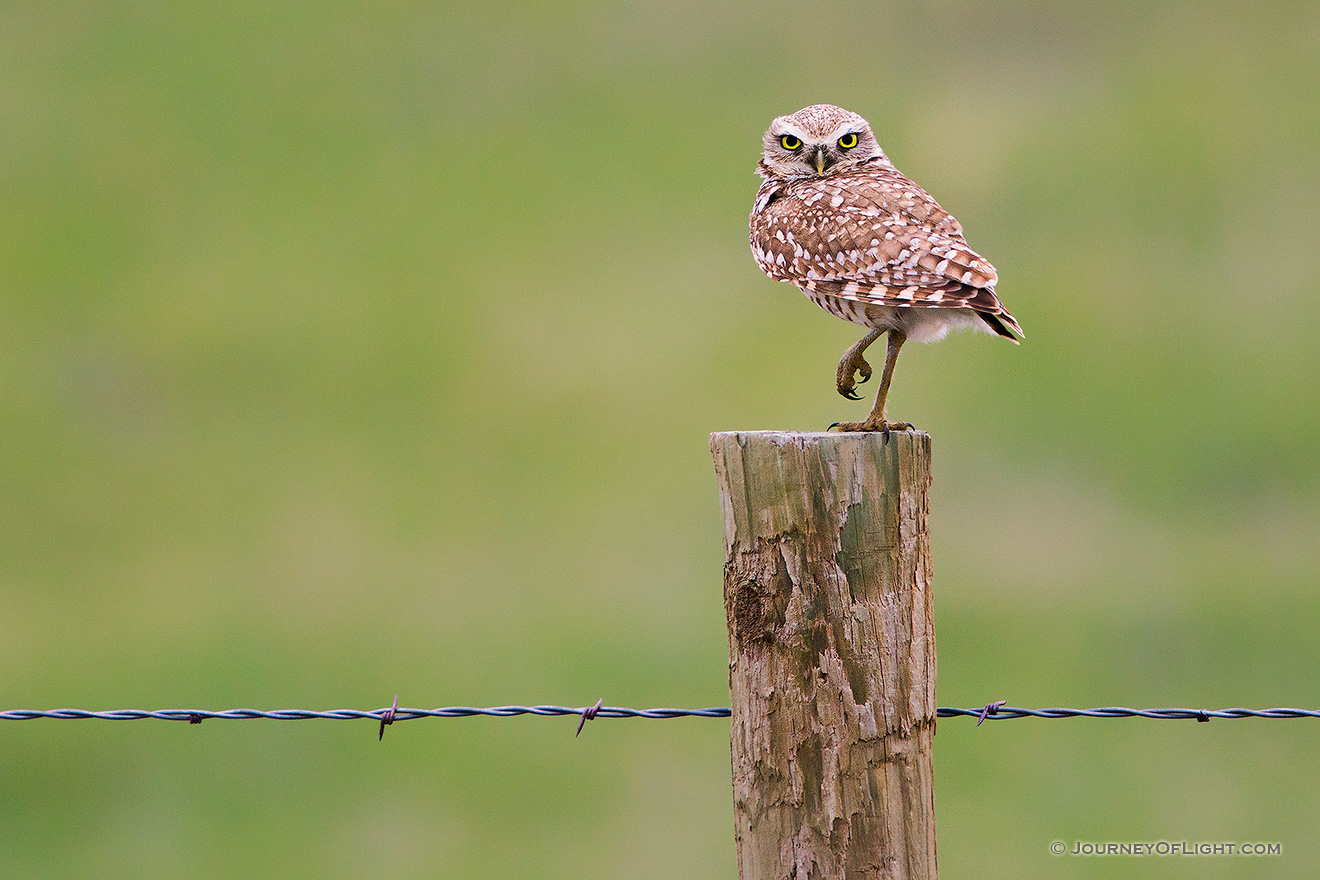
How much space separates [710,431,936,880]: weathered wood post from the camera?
3162 mm

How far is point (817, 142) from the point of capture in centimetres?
533

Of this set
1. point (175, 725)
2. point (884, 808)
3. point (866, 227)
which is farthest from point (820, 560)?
point (175, 725)

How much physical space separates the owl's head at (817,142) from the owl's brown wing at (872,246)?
7.0 inches

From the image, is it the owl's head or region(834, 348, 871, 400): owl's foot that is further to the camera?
the owl's head

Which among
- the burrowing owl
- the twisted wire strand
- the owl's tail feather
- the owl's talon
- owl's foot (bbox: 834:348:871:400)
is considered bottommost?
the twisted wire strand

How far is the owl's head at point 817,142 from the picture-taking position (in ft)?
17.5

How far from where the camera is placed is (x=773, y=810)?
3.22 metres

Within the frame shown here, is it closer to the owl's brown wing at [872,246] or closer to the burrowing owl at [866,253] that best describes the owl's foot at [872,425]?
the burrowing owl at [866,253]

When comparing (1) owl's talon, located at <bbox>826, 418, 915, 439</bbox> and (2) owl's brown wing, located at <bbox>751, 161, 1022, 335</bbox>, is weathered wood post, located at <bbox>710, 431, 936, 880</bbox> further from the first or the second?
(2) owl's brown wing, located at <bbox>751, 161, 1022, 335</bbox>

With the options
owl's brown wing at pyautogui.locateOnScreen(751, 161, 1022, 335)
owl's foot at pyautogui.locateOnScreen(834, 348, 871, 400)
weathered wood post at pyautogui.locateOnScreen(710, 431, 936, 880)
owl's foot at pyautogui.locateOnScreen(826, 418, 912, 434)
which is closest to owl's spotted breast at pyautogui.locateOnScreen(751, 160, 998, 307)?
owl's brown wing at pyautogui.locateOnScreen(751, 161, 1022, 335)

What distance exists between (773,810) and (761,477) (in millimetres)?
848

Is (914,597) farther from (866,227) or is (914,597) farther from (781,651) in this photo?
(866,227)

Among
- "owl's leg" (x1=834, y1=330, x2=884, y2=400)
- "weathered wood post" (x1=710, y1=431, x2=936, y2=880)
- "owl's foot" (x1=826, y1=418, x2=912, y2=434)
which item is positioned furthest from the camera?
"owl's leg" (x1=834, y1=330, x2=884, y2=400)

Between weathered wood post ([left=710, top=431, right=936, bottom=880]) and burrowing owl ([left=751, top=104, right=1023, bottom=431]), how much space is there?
60cm
